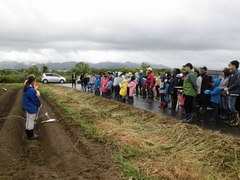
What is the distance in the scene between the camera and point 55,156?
466 centimetres

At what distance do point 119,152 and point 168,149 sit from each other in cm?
110

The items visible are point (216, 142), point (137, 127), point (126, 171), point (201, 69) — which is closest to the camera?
point (126, 171)

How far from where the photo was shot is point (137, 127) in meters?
6.59

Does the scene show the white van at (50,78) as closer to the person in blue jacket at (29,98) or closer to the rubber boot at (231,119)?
the person in blue jacket at (29,98)

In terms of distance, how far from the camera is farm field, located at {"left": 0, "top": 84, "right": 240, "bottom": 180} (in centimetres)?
382

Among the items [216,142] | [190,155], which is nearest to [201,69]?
[216,142]

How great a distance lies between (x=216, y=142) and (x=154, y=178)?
1952 millimetres

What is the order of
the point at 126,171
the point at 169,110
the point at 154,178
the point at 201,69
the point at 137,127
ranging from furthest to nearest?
the point at 169,110
the point at 201,69
the point at 137,127
the point at 126,171
the point at 154,178

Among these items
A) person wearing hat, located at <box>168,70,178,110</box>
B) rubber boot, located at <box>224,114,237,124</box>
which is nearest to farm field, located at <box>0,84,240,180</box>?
rubber boot, located at <box>224,114,237,124</box>

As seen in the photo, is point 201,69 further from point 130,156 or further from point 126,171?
point 126,171

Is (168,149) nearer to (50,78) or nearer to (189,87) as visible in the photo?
(189,87)

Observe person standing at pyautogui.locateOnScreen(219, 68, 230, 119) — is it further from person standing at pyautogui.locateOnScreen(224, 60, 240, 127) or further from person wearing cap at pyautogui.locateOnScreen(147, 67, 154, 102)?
person wearing cap at pyautogui.locateOnScreen(147, 67, 154, 102)

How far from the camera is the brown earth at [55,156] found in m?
3.79

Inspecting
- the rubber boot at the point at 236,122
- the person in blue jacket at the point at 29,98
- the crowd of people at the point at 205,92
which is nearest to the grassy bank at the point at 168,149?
the crowd of people at the point at 205,92
